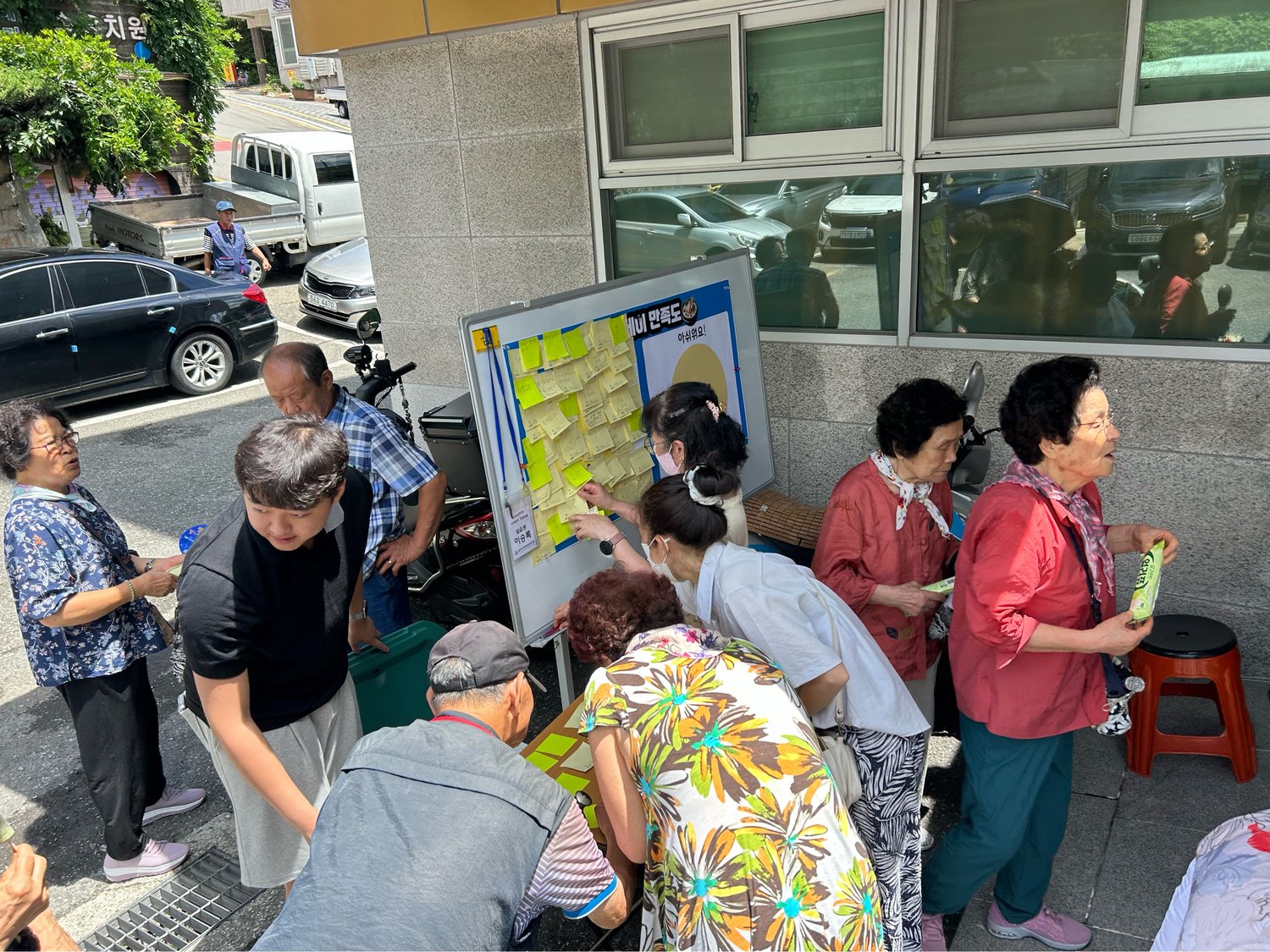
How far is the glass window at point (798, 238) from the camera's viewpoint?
14.5 ft

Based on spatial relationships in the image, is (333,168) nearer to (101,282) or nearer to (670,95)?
(101,282)

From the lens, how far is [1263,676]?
3951 millimetres

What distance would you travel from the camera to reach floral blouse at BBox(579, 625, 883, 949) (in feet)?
6.09

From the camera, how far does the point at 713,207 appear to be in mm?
4848

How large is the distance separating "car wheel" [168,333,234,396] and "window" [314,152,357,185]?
679 centimetres

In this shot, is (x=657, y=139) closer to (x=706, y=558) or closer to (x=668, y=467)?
(x=668, y=467)

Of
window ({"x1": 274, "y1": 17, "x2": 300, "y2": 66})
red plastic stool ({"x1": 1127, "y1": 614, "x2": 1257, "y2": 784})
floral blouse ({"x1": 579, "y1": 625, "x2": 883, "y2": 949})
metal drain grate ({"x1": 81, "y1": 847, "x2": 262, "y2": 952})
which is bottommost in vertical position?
metal drain grate ({"x1": 81, "y1": 847, "x2": 262, "y2": 952})

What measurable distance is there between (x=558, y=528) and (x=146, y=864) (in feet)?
6.67

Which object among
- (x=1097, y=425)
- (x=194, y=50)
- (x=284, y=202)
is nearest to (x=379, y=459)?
(x=1097, y=425)

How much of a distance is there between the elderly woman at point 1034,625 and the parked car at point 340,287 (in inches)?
405

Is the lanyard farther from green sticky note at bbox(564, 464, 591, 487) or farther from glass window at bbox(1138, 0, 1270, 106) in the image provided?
glass window at bbox(1138, 0, 1270, 106)

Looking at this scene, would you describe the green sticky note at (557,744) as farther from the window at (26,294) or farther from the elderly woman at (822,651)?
the window at (26,294)

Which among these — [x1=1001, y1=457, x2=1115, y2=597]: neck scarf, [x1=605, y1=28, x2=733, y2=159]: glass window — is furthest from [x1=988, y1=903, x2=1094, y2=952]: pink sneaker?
[x1=605, y1=28, x2=733, y2=159]: glass window

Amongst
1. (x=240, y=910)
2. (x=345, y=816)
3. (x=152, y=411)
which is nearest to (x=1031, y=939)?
(x=345, y=816)
